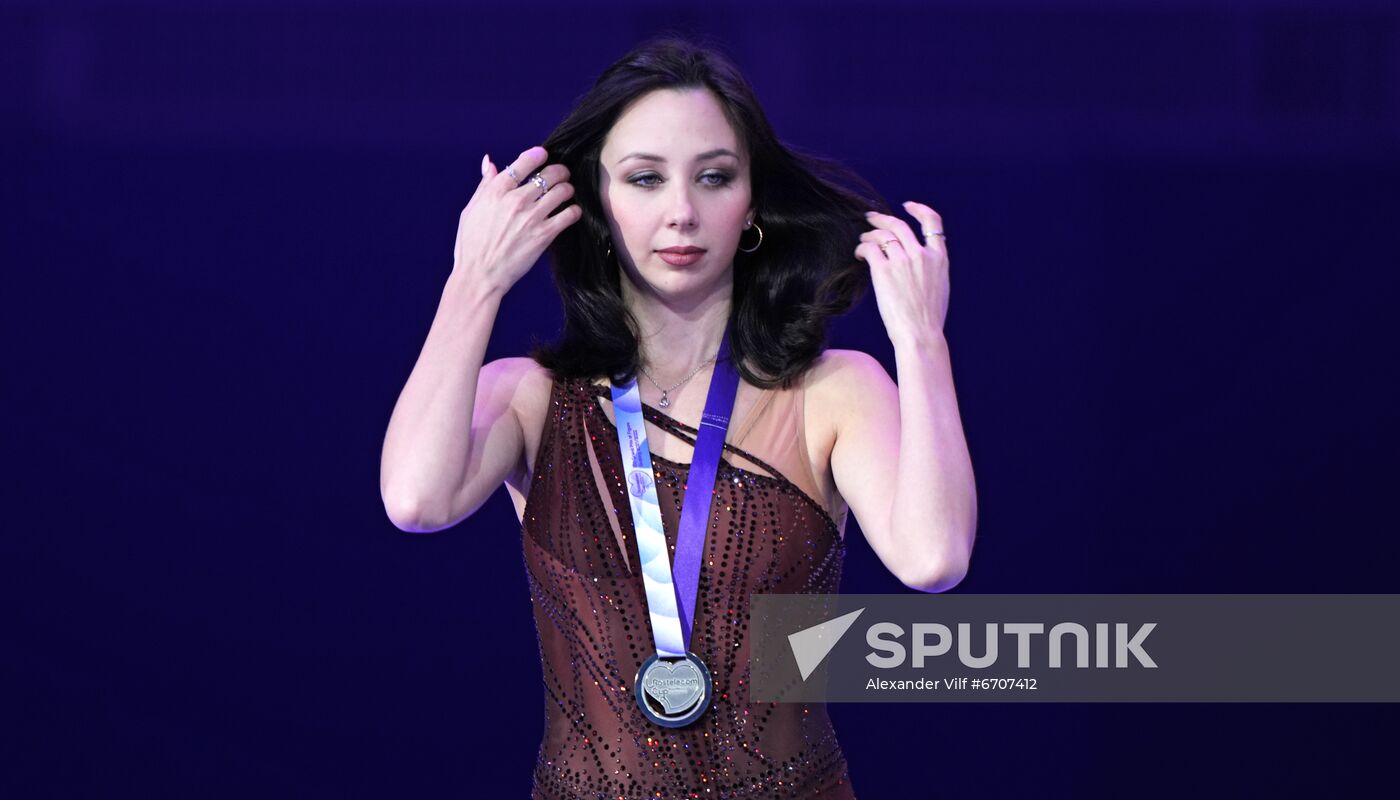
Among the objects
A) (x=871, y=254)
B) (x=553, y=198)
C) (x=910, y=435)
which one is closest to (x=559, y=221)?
(x=553, y=198)

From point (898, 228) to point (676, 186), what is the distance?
30cm

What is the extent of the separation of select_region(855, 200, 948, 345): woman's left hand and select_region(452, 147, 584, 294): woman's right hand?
41cm

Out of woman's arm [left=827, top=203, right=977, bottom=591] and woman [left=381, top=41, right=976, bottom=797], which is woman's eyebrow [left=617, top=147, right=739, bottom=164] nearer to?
woman [left=381, top=41, right=976, bottom=797]

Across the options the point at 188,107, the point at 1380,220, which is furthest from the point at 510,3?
the point at 1380,220

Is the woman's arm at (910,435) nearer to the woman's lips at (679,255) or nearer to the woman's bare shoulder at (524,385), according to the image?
the woman's lips at (679,255)

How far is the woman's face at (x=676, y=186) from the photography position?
89.4 inches

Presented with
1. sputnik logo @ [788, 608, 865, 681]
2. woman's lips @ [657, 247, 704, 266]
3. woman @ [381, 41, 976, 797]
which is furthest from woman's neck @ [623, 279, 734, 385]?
sputnik logo @ [788, 608, 865, 681]

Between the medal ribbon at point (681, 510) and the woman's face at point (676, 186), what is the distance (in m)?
0.17

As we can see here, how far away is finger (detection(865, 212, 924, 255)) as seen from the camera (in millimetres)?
2219

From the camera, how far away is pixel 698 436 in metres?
2.27

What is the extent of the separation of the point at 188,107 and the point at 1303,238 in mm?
2596

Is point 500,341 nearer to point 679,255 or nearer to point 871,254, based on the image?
point 679,255

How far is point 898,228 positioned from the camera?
2252mm

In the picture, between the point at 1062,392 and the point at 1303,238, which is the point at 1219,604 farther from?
the point at 1303,238
